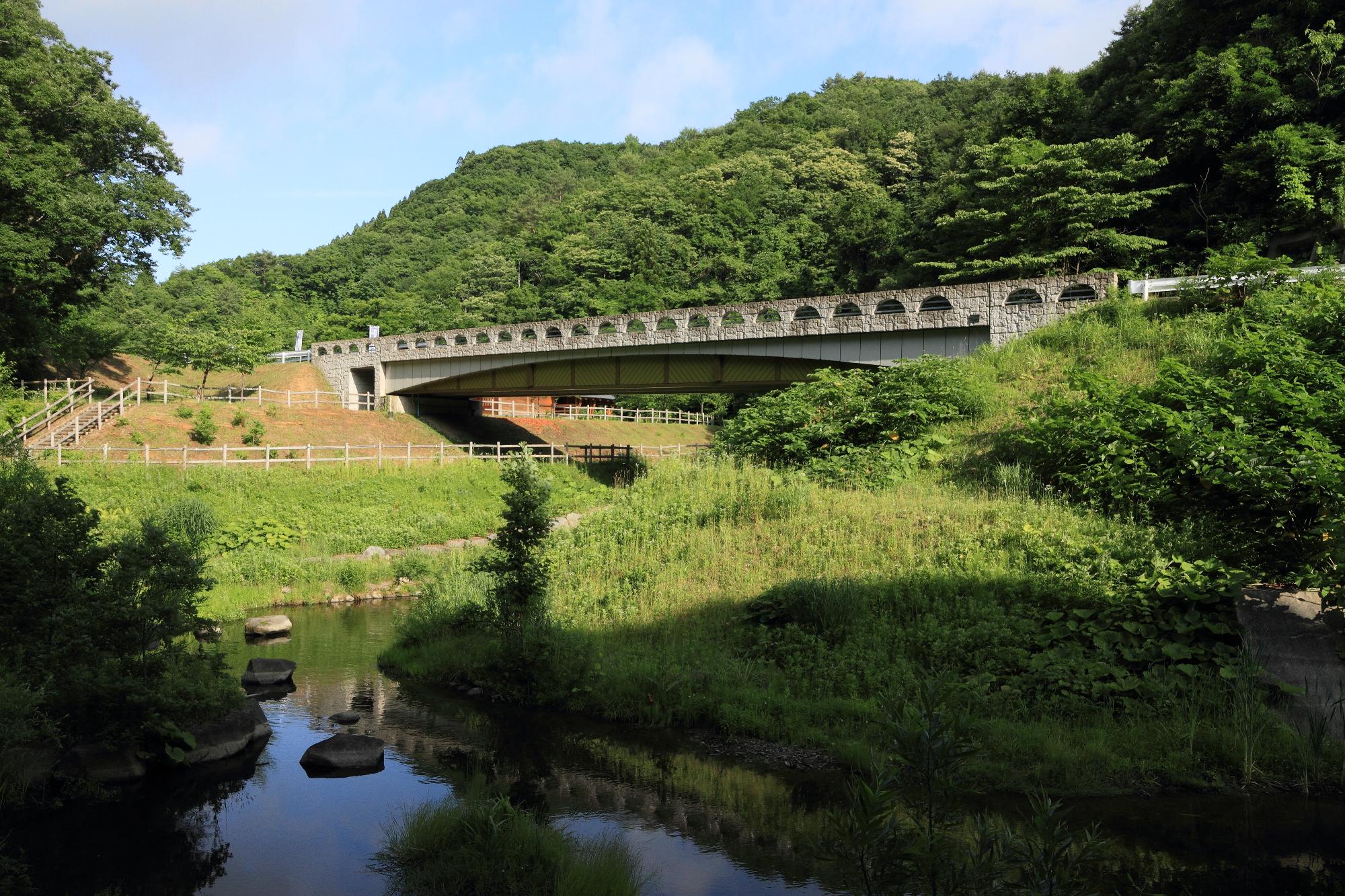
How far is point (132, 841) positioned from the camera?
31.9ft

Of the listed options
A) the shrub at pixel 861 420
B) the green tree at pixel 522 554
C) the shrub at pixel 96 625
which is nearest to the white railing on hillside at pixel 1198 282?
the shrub at pixel 861 420

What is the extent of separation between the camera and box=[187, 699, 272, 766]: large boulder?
12.1 meters

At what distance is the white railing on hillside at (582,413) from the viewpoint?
60.6 meters

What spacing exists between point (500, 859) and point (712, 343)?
2864 centimetres

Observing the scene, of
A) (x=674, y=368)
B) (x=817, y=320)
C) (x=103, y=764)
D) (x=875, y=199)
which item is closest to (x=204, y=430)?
(x=674, y=368)

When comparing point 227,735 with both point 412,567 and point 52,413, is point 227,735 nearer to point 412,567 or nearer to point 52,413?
point 412,567

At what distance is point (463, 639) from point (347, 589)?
9.39 metres

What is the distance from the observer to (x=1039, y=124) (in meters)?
46.3

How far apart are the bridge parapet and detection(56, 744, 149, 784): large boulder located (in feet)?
83.2

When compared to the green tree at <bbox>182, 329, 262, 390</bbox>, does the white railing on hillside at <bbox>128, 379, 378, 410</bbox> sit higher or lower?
lower

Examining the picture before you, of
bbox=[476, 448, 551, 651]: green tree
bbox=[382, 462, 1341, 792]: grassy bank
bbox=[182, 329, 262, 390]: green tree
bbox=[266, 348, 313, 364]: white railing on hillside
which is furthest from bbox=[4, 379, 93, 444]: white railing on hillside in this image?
bbox=[476, 448, 551, 651]: green tree

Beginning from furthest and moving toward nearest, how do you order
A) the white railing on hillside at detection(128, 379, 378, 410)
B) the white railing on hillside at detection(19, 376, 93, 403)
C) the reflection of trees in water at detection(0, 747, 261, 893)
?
the white railing on hillside at detection(128, 379, 378, 410), the white railing on hillside at detection(19, 376, 93, 403), the reflection of trees in water at detection(0, 747, 261, 893)

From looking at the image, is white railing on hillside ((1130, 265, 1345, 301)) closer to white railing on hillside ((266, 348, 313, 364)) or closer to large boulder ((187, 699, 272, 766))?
large boulder ((187, 699, 272, 766))

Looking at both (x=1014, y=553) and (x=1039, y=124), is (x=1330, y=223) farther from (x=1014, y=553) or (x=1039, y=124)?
(x=1014, y=553)
